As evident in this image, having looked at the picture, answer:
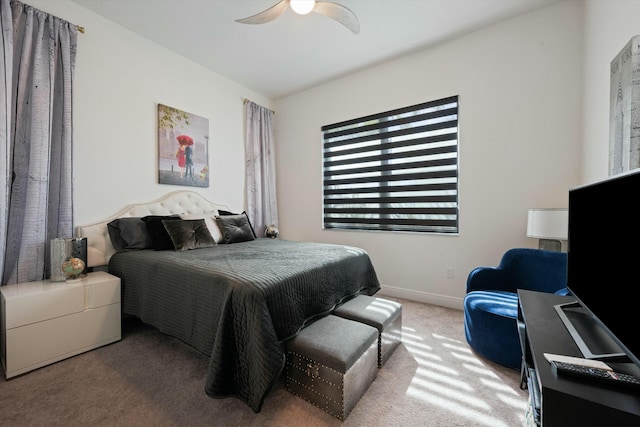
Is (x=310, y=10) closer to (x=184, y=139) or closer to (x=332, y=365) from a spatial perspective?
(x=184, y=139)

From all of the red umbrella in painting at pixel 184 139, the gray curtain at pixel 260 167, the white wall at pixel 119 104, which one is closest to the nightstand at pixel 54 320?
the white wall at pixel 119 104

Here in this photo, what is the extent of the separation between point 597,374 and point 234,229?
292 centimetres

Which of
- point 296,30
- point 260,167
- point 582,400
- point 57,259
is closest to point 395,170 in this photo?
point 296,30

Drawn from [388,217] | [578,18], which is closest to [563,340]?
[388,217]

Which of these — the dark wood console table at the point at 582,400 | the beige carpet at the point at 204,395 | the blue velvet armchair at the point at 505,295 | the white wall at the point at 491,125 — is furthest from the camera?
the white wall at the point at 491,125

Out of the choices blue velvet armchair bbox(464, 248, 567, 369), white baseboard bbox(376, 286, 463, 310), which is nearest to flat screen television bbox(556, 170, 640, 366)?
blue velvet armchair bbox(464, 248, 567, 369)

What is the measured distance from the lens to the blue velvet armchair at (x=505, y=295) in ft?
5.59

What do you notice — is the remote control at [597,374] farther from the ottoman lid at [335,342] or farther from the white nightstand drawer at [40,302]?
the white nightstand drawer at [40,302]

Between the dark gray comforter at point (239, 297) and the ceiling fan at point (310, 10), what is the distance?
1898mm

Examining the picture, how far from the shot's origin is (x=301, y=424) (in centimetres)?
129

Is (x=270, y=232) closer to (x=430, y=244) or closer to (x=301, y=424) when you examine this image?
(x=430, y=244)

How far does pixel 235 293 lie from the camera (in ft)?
4.61

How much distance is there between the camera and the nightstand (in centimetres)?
164

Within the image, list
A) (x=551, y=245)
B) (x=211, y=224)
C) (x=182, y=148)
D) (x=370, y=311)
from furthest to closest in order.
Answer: (x=182, y=148) < (x=211, y=224) < (x=551, y=245) < (x=370, y=311)
